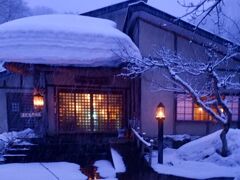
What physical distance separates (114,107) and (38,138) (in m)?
Answer: 4.50

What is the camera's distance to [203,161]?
10.8m

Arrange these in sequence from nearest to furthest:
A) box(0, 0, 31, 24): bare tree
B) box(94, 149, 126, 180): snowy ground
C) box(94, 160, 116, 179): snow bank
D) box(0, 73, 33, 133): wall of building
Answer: box(94, 149, 126, 180): snowy ground, box(94, 160, 116, 179): snow bank, box(0, 73, 33, 133): wall of building, box(0, 0, 31, 24): bare tree

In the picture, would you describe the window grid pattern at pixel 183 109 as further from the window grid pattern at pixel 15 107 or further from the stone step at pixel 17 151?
the window grid pattern at pixel 15 107

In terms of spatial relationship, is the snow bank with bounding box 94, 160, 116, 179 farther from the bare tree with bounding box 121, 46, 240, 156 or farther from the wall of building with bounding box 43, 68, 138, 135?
the bare tree with bounding box 121, 46, 240, 156

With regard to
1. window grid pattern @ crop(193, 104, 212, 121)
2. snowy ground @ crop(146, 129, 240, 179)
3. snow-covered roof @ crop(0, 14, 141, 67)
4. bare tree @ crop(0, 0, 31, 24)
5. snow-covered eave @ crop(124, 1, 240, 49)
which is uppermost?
bare tree @ crop(0, 0, 31, 24)

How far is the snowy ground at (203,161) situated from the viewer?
939cm

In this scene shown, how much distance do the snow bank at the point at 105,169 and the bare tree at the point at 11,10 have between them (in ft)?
107

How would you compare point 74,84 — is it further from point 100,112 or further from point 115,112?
point 115,112

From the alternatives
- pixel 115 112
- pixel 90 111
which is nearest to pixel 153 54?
pixel 115 112

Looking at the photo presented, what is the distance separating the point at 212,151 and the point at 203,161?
2.04 ft

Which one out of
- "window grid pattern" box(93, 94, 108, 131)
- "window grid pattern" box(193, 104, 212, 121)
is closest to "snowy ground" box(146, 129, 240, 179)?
"window grid pattern" box(193, 104, 212, 121)

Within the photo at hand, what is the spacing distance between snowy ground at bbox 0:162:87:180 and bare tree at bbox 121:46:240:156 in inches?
182

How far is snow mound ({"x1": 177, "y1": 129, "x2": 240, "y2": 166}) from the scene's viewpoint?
10.3 meters

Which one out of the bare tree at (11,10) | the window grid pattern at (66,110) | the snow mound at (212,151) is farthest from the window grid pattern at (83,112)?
the bare tree at (11,10)
